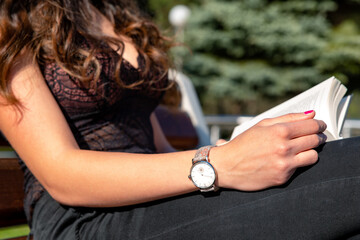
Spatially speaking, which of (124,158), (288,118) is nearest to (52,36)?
(124,158)

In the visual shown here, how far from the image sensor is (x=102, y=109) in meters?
1.37

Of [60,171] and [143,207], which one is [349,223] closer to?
[143,207]

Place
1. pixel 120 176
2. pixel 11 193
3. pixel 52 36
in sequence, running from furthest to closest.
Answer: pixel 11 193 < pixel 52 36 < pixel 120 176

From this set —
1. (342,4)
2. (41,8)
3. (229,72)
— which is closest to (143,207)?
(41,8)

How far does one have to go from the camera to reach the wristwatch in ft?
3.30

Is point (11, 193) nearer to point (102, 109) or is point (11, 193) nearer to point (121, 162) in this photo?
point (102, 109)

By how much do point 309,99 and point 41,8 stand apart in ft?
2.98

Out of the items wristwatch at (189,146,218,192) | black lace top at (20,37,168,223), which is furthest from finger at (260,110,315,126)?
black lace top at (20,37,168,223)

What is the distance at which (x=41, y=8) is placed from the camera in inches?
52.4

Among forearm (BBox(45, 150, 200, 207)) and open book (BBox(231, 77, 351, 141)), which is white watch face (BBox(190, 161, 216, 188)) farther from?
open book (BBox(231, 77, 351, 141))

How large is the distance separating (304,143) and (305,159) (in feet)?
0.13

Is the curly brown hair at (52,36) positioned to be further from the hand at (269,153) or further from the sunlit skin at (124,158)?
the hand at (269,153)

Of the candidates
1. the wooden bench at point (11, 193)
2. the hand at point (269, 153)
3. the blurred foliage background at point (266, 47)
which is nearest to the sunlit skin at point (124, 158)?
the hand at point (269, 153)

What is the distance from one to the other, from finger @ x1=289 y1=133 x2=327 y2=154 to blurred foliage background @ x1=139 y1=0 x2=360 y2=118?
409 inches
